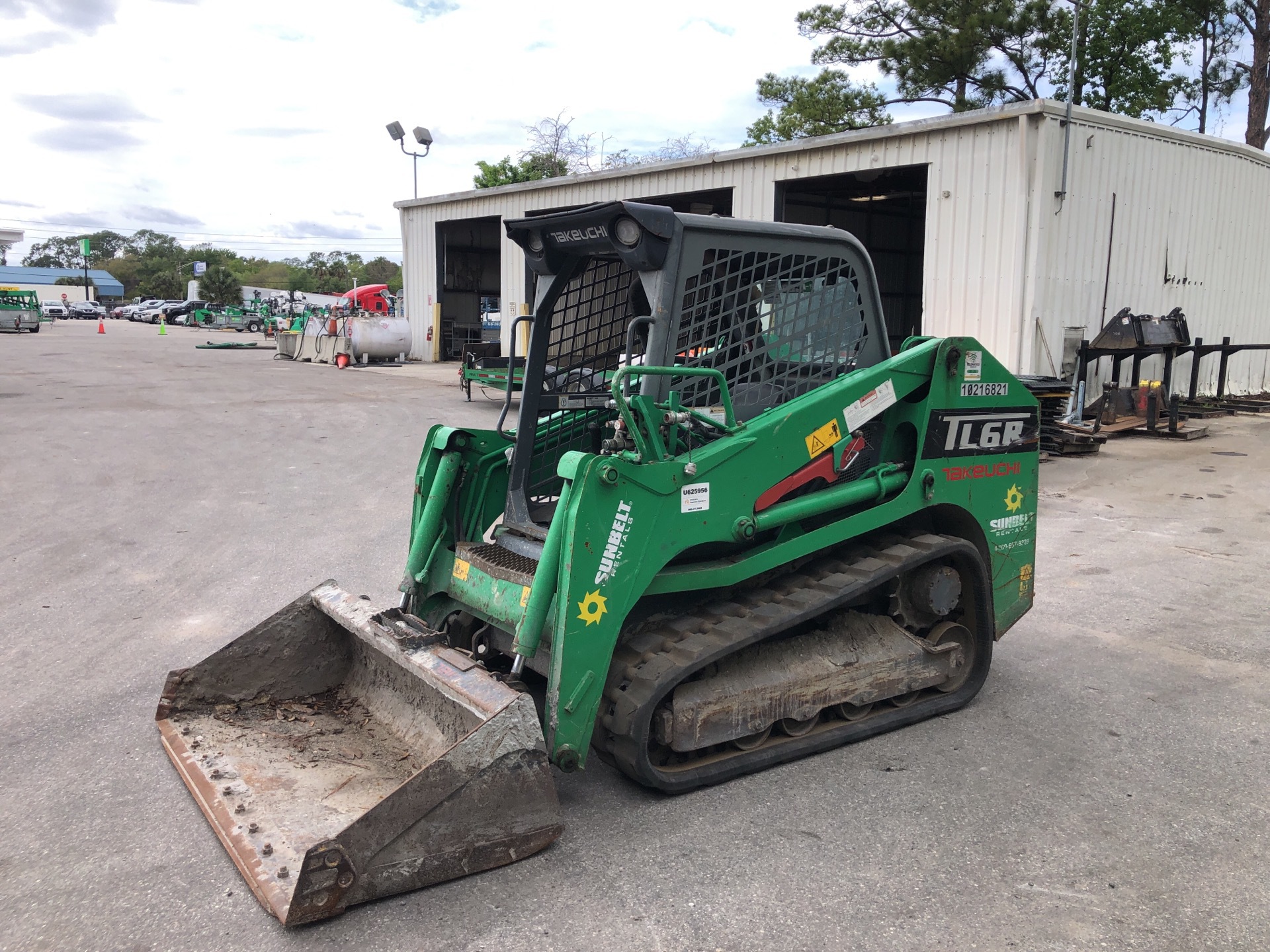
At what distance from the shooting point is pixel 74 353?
29375 mm

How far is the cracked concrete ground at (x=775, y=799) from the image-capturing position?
122 inches

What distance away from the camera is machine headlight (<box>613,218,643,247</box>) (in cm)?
393

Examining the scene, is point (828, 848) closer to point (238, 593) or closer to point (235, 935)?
point (235, 935)

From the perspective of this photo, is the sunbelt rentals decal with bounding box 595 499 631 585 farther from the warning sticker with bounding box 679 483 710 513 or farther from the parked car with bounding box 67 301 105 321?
the parked car with bounding box 67 301 105 321

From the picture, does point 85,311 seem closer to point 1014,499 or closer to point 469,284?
point 469,284

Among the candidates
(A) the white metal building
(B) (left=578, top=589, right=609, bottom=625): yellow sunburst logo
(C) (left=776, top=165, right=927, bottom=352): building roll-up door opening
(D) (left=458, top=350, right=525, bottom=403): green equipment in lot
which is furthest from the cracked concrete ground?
(C) (left=776, top=165, right=927, bottom=352): building roll-up door opening

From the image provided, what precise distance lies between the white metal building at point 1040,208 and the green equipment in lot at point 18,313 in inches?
1275

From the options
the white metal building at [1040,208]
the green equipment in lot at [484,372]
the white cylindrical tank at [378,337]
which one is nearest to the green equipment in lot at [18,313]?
the white cylindrical tank at [378,337]

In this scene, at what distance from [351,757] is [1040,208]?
44.0 feet

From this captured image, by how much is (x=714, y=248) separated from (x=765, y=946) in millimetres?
2587

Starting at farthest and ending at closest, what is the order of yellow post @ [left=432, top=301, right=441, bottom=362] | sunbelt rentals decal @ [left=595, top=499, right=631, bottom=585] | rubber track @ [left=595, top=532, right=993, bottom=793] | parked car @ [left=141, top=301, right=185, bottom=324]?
parked car @ [left=141, top=301, right=185, bottom=324] < yellow post @ [left=432, top=301, right=441, bottom=362] < rubber track @ [left=595, top=532, right=993, bottom=793] < sunbelt rentals decal @ [left=595, top=499, right=631, bottom=585]

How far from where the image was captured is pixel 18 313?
145ft

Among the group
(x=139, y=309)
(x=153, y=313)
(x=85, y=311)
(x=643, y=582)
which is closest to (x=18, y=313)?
(x=153, y=313)

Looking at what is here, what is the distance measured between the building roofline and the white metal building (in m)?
0.03
